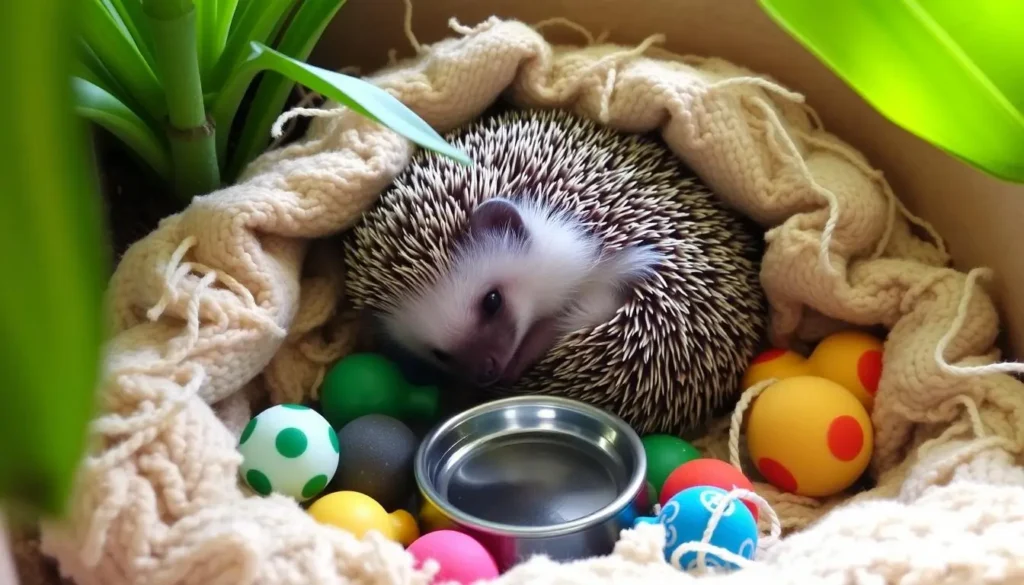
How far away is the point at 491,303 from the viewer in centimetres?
166

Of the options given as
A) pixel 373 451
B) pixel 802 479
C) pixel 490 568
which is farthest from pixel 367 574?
pixel 802 479

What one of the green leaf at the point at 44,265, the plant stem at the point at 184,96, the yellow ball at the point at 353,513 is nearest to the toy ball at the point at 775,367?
the yellow ball at the point at 353,513

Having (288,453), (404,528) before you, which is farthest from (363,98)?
(404,528)

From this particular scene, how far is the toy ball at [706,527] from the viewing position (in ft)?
3.80

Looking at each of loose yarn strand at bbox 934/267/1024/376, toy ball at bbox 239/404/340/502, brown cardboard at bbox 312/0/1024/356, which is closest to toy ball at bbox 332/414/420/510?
toy ball at bbox 239/404/340/502

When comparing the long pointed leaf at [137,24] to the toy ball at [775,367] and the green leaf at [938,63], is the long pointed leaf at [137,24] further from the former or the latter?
the toy ball at [775,367]

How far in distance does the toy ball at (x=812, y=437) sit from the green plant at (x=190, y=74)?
2.62 feet

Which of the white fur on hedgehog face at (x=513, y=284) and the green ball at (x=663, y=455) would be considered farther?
the white fur on hedgehog face at (x=513, y=284)

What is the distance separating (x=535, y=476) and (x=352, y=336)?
439mm

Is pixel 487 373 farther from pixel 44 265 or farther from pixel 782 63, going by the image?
pixel 44 265

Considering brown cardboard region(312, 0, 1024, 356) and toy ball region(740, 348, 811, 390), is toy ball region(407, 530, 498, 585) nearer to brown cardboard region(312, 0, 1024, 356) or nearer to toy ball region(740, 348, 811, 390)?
toy ball region(740, 348, 811, 390)

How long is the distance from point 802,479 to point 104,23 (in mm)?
1207

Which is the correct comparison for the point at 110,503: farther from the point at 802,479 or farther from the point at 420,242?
the point at 802,479

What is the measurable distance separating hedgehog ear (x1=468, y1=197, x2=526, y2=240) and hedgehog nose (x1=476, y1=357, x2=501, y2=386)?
22cm
